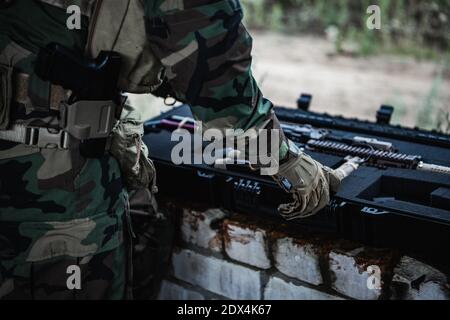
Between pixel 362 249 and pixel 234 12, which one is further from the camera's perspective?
pixel 362 249

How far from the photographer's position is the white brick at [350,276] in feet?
6.24

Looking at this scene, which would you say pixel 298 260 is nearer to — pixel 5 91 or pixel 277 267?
pixel 277 267

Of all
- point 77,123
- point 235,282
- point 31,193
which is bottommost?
point 235,282

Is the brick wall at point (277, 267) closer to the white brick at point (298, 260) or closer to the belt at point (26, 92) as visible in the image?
the white brick at point (298, 260)

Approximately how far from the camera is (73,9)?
1.53m

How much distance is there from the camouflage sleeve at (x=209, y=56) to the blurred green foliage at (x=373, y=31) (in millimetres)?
5499

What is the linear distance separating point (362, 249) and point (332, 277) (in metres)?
0.14

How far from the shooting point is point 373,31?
23.2 feet

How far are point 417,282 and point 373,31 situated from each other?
5.69m

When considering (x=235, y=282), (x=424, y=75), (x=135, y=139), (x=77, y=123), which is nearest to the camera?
(x=77, y=123)

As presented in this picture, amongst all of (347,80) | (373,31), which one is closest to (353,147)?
(347,80)

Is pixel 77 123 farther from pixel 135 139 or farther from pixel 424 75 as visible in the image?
pixel 424 75
